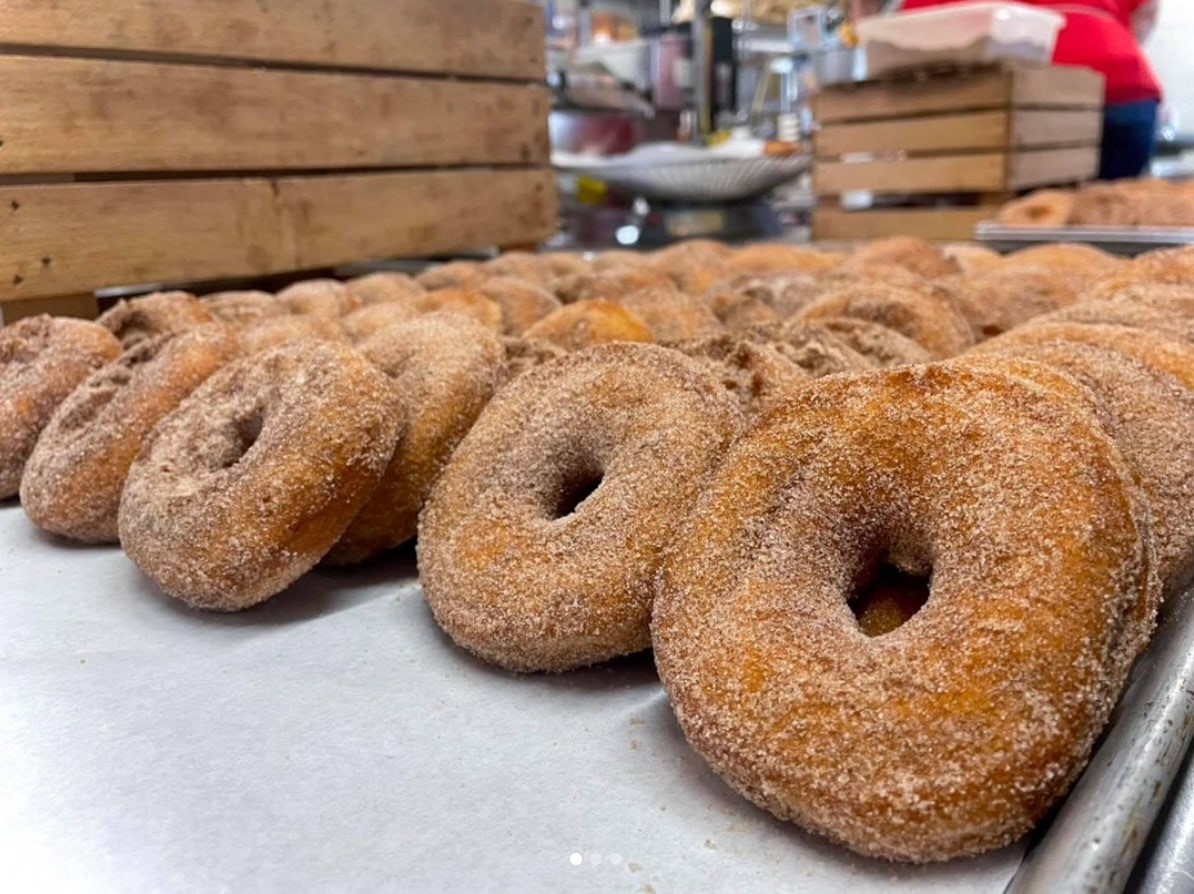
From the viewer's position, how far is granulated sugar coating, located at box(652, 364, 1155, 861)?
80cm

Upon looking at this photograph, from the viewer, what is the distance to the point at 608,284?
7.32ft

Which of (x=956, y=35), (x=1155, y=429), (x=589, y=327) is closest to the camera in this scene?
(x=1155, y=429)

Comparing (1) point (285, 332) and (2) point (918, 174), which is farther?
(2) point (918, 174)

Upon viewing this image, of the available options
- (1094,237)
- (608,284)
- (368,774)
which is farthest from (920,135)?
(368,774)

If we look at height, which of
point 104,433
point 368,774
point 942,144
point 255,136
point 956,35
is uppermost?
point 956,35

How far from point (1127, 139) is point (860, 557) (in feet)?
18.1

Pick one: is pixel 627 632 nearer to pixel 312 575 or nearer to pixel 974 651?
pixel 974 651

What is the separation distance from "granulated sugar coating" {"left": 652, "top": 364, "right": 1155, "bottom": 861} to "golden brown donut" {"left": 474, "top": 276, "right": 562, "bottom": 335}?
103 centimetres

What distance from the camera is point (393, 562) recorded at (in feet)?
5.14

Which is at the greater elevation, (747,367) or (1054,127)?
(1054,127)

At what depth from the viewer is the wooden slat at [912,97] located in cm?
388

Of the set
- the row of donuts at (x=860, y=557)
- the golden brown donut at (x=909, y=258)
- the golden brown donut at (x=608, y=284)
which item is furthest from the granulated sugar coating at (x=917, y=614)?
the golden brown donut at (x=909, y=258)

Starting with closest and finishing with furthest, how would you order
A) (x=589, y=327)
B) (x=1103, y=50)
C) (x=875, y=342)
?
(x=875, y=342), (x=589, y=327), (x=1103, y=50)

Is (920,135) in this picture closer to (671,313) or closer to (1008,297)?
(1008,297)
